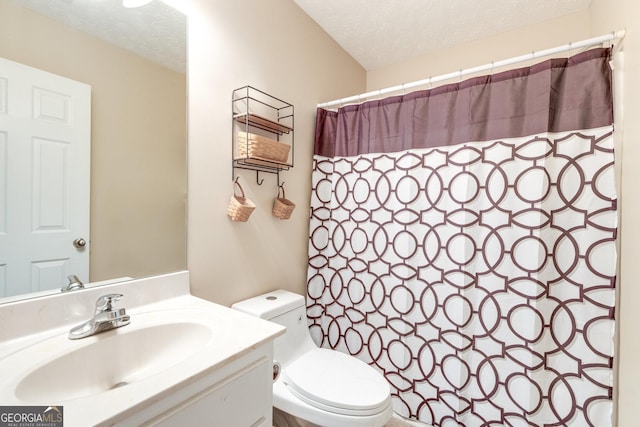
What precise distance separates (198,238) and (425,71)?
192cm

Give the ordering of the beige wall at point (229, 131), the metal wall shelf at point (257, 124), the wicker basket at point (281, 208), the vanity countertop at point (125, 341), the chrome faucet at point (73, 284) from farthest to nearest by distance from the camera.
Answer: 1. the wicker basket at point (281, 208)
2. the metal wall shelf at point (257, 124)
3. the beige wall at point (229, 131)
4. the chrome faucet at point (73, 284)
5. the vanity countertop at point (125, 341)

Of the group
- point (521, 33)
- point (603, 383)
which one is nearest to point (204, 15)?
point (521, 33)

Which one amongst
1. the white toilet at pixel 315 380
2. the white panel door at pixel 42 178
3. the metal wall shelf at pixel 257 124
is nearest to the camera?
the white panel door at pixel 42 178

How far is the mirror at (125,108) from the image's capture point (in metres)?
0.87

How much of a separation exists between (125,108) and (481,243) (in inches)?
63.0

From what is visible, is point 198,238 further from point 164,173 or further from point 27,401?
point 27,401

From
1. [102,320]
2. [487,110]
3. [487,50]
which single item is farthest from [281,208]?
[487,50]

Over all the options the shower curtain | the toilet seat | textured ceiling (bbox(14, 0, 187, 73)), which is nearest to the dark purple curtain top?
→ the shower curtain

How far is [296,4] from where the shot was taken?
170 centimetres

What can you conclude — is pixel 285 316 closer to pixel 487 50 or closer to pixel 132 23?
pixel 132 23

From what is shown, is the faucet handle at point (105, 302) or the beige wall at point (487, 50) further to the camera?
the beige wall at point (487, 50)

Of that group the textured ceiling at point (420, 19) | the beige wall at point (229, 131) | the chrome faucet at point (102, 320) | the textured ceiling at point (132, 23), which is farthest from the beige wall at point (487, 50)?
the chrome faucet at point (102, 320)

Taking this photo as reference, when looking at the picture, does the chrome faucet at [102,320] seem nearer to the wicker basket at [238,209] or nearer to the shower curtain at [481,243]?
the wicker basket at [238,209]

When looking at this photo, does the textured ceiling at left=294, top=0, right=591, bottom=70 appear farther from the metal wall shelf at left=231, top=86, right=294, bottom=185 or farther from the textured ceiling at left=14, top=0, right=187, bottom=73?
the textured ceiling at left=14, top=0, right=187, bottom=73
